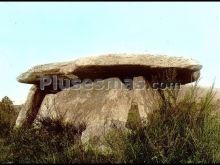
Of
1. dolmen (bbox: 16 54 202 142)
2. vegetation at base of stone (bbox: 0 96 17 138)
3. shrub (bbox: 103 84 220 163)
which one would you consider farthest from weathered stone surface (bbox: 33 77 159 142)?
shrub (bbox: 103 84 220 163)

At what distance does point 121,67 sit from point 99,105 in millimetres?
1270

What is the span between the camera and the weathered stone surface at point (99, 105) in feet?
35.4

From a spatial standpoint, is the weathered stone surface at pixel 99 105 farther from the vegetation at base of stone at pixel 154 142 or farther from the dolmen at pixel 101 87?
the vegetation at base of stone at pixel 154 142

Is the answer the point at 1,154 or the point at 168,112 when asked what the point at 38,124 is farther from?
the point at 168,112

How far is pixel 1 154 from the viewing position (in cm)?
936

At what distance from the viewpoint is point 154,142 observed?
27.7 ft

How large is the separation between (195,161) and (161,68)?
3.12 meters

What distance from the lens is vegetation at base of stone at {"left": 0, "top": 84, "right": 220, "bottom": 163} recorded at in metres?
8.36

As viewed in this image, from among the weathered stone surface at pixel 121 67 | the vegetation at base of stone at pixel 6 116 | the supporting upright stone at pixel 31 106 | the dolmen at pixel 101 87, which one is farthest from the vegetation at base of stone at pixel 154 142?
the supporting upright stone at pixel 31 106

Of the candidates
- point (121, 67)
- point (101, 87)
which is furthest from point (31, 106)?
point (121, 67)

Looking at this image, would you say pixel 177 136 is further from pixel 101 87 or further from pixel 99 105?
pixel 101 87

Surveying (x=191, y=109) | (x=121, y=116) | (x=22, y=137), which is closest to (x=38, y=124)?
(x=22, y=137)

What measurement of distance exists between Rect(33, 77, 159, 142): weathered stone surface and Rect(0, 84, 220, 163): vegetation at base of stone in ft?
2.42

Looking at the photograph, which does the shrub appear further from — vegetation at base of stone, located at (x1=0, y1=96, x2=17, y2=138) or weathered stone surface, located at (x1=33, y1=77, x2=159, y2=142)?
vegetation at base of stone, located at (x1=0, y1=96, x2=17, y2=138)
